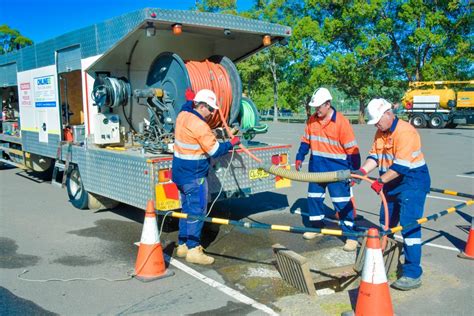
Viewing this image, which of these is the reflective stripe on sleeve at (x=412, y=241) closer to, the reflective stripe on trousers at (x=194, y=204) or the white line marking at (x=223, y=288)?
the white line marking at (x=223, y=288)

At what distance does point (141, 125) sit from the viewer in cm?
699

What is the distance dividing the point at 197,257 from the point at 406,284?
6.93 feet

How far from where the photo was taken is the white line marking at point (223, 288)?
3978 millimetres

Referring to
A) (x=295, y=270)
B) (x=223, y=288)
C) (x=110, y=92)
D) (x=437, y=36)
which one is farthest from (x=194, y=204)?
(x=437, y=36)

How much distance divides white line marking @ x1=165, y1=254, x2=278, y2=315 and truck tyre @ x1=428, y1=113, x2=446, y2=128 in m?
25.6

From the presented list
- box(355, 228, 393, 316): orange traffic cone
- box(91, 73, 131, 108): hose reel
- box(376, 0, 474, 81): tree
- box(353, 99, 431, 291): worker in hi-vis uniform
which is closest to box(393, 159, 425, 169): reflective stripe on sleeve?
box(353, 99, 431, 291): worker in hi-vis uniform

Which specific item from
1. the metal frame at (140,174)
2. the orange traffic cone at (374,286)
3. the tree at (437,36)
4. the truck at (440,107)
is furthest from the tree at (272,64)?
the orange traffic cone at (374,286)

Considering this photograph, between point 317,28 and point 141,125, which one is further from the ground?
point 317,28

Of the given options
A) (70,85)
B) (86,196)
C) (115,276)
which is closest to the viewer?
(115,276)

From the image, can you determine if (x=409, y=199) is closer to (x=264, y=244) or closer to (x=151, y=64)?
(x=264, y=244)

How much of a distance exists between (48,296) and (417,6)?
33.3 m

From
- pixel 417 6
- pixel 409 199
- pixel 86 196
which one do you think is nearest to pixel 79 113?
Result: pixel 86 196

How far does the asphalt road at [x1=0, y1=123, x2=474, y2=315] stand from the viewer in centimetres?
404

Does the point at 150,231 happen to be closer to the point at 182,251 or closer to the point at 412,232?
the point at 182,251
